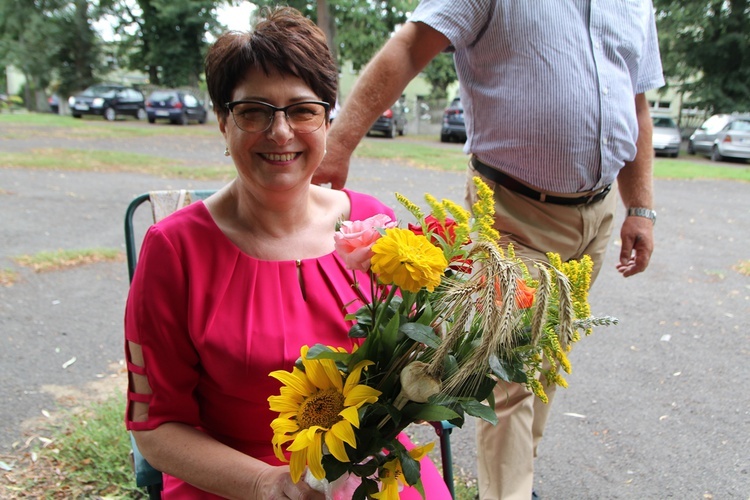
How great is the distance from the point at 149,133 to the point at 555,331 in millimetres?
20361

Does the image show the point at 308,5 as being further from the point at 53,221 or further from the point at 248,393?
the point at 248,393

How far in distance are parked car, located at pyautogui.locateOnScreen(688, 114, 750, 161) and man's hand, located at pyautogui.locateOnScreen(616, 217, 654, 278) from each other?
64.9ft

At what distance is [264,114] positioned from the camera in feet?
5.38

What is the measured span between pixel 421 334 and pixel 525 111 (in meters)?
1.53

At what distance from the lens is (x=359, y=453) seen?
1251mm

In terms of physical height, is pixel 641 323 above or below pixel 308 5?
below

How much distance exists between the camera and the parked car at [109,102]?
1019 inches

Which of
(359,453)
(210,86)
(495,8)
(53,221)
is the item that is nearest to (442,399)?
(359,453)

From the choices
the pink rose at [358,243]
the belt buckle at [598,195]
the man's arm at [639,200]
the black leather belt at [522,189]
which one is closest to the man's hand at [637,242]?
the man's arm at [639,200]

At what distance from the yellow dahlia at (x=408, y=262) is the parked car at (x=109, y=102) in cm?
2766

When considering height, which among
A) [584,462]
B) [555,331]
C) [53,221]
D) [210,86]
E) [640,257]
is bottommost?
[584,462]

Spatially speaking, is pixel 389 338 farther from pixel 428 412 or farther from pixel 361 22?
pixel 361 22

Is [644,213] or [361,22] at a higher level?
[361,22]

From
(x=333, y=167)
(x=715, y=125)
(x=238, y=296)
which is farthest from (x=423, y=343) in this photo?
(x=715, y=125)
